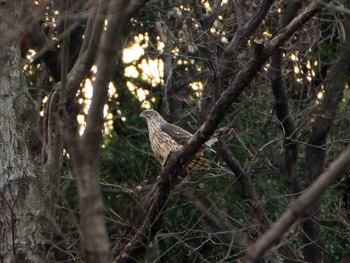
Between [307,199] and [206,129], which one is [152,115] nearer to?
[206,129]

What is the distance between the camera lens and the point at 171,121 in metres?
9.37

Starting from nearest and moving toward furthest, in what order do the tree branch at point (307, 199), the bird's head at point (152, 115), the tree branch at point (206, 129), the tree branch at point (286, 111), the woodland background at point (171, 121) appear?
the tree branch at point (307, 199), the woodland background at point (171, 121), the tree branch at point (206, 129), the tree branch at point (286, 111), the bird's head at point (152, 115)

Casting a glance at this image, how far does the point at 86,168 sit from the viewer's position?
198 centimetres

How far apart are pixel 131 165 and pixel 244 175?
2603 millimetres

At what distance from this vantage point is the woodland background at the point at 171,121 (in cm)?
432

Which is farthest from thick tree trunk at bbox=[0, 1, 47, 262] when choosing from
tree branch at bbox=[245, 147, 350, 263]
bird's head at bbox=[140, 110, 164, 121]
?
tree branch at bbox=[245, 147, 350, 263]

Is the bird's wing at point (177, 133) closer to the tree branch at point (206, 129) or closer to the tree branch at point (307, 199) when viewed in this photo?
the tree branch at point (206, 129)

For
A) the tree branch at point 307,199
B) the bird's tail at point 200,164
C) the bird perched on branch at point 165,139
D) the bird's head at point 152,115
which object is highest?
the bird's head at point 152,115

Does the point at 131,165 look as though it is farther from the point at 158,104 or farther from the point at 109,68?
the point at 109,68

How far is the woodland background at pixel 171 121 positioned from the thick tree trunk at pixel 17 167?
11 millimetres

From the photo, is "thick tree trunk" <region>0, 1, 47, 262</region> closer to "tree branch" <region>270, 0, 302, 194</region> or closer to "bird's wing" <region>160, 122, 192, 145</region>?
"bird's wing" <region>160, 122, 192, 145</region>

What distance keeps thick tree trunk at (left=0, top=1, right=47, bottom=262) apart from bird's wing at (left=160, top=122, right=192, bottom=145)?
208 centimetres

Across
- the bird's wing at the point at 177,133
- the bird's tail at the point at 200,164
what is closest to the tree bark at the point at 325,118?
the bird's tail at the point at 200,164

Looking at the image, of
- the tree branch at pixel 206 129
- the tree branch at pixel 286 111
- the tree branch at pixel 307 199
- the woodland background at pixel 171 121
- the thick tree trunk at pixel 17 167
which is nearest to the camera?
the tree branch at pixel 307 199
